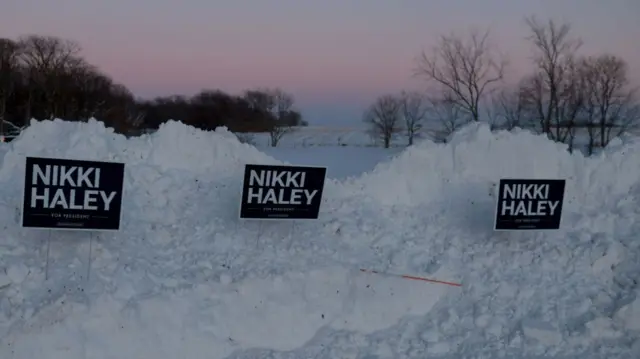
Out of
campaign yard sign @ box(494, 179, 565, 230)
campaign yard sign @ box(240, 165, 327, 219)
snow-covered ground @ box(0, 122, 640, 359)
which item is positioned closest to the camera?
snow-covered ground @ box(0, 122, 640, 359)

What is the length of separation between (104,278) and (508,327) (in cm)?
516

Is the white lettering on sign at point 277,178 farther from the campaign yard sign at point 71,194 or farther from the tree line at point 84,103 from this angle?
the tree line at point 84,103

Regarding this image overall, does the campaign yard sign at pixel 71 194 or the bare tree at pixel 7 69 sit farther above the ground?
the bare tree at pixel 7 69

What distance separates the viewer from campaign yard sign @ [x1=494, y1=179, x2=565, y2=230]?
9773 millimetres

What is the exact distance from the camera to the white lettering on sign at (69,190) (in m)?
7.36

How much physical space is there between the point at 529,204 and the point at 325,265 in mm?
3647

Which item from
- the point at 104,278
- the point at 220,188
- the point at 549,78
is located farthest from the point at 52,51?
the point at 104,278

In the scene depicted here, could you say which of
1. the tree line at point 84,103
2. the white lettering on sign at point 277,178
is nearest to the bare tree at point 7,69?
the tree line at point 84,103

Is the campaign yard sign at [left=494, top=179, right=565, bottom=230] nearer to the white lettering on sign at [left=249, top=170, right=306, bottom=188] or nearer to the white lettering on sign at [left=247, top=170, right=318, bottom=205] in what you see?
the white lettering on sign at [left=247, top=170, right=318, bottom=205]

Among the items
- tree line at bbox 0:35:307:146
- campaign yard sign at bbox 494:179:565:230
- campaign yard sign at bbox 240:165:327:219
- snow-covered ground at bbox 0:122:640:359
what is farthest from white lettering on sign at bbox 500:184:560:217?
tree line at bbox 0:35:307:146

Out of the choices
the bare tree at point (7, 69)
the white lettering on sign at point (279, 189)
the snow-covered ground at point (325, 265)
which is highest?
the bare tree at point (7, 69)

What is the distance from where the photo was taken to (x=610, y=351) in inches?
299

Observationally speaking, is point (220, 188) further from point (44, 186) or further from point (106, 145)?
point (44, 186)

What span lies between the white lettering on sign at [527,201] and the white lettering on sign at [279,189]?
10.1 feet
